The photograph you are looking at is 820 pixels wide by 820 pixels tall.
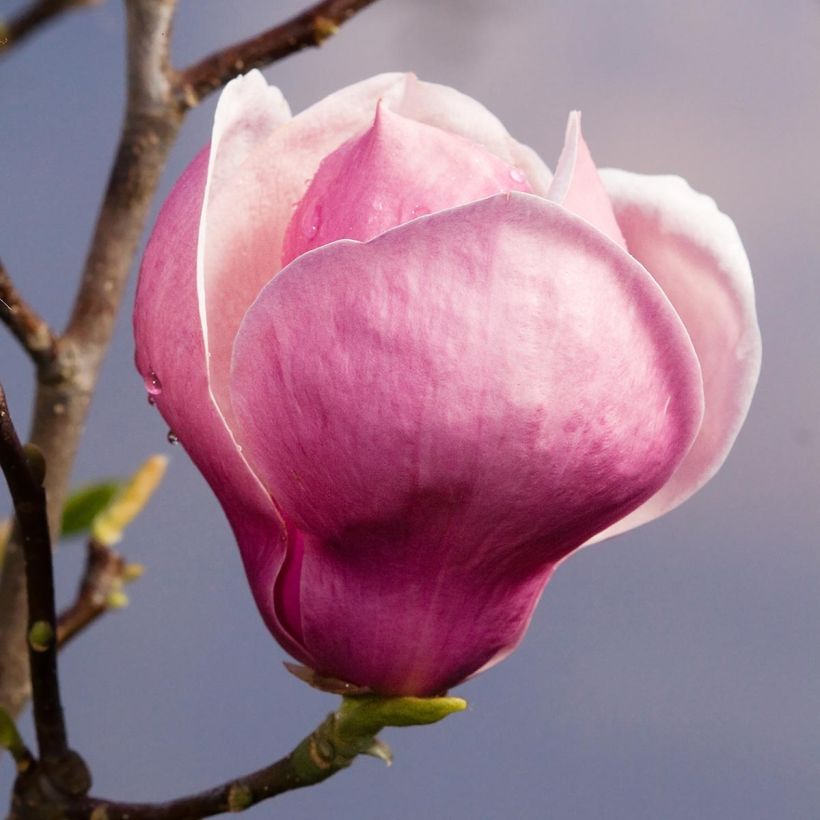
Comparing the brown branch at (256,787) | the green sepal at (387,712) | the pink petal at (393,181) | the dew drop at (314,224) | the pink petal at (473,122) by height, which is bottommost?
the brown branch at (256,787)

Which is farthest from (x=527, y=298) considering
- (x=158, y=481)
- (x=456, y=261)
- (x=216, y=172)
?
(x=158, y=481)

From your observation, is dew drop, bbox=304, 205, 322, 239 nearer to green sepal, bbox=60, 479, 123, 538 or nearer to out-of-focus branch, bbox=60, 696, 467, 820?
out-of-focus branch, bbox=60, 696, 467, 820

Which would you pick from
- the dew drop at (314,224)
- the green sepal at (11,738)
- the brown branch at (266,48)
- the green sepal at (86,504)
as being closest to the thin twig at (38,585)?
the green sepal at (11,738)


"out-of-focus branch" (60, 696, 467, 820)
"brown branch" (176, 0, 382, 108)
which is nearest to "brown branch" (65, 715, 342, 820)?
"out-of-focus branch" (60, 696, 467, 820)

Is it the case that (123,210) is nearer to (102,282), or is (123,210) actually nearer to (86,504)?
(102,282)

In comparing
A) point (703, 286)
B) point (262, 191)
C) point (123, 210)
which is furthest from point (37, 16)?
point (703, 286)

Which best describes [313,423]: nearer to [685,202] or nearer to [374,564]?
[374,564]

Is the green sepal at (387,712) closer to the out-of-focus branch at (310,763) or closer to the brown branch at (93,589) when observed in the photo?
the out-of-focus branch at (310,763)
